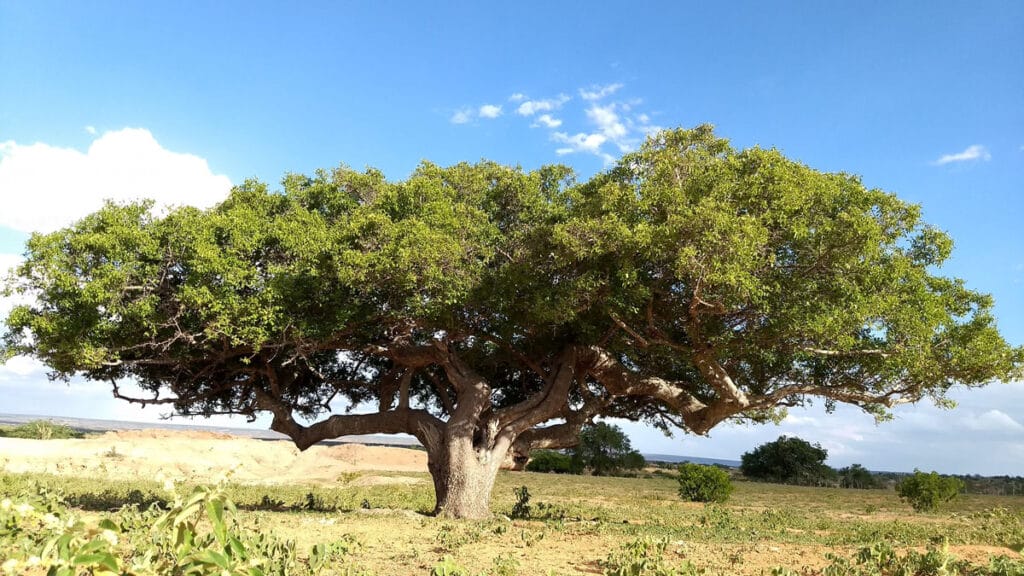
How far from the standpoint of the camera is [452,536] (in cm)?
1086

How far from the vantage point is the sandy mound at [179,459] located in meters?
32.6

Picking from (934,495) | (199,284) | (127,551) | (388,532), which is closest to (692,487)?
(934,495)

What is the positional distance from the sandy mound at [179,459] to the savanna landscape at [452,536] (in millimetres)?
491

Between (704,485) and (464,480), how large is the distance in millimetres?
16053

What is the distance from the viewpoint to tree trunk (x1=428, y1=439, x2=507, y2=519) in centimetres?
1558

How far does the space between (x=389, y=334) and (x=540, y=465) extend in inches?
1492

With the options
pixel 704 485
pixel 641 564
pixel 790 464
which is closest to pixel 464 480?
pixel 641 564

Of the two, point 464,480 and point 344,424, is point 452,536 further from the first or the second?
point 344,424

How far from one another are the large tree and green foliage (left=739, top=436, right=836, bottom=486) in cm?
3738

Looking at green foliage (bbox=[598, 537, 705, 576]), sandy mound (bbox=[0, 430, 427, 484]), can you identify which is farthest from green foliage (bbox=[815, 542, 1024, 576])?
sandy mound (bbox=[0, 430, 427, 484])

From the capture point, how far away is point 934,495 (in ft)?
85.8

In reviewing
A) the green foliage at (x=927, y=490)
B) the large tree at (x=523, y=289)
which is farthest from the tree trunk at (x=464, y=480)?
the green foliage at (x=927, y=490)

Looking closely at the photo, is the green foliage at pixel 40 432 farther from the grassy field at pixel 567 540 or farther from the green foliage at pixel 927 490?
the green foliage at pixel 927 490

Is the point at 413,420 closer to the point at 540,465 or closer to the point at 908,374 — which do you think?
the point at 908,374
